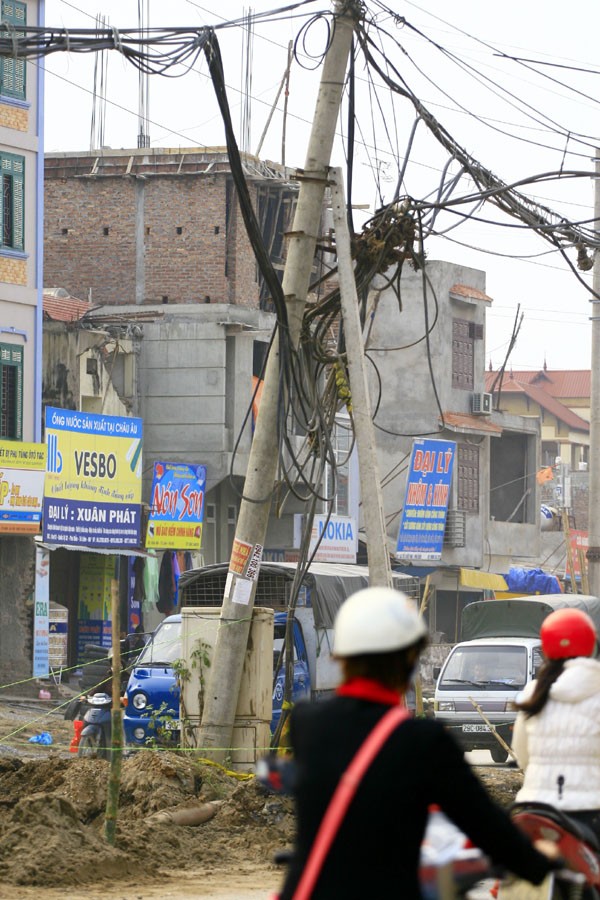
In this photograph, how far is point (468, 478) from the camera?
1914 inches

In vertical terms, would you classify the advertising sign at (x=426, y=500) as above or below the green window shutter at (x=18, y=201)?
below

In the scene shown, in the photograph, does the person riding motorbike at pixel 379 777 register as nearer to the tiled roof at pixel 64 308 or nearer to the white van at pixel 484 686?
the white van at pixel 484 686

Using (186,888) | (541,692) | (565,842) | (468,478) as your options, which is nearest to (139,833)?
(186,888)

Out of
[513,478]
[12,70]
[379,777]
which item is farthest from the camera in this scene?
[513,478]

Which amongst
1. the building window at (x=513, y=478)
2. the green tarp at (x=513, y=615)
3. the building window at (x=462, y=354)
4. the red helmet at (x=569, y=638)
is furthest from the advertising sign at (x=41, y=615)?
the red helmet at (x=569, y=638)

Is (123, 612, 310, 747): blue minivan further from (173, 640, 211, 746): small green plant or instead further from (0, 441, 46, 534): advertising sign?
(0, 441, 46, 534): advertising sign

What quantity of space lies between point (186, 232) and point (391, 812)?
129 ft

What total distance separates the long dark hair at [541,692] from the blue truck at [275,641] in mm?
11465

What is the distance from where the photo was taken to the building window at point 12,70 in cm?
3062

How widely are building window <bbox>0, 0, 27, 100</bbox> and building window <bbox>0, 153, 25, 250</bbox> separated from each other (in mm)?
1206

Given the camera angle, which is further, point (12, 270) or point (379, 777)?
point (12, 270)

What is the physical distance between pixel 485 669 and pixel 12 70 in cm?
1459

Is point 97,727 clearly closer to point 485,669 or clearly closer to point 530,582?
point 485,669

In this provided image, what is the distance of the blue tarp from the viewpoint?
162 feet
